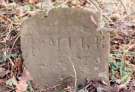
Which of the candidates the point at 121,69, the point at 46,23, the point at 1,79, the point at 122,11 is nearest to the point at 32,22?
the point at 46,23

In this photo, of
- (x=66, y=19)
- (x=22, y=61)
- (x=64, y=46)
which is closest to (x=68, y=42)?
(x=64, y=46)

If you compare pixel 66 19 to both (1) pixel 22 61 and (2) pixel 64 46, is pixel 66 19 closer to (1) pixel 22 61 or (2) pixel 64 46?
(2) pixel 64 46

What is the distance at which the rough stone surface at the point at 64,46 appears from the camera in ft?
10.5

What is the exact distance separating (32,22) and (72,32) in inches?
13.1

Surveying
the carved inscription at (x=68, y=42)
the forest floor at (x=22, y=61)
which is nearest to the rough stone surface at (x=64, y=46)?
the carved inscription at (x=68, y=42)

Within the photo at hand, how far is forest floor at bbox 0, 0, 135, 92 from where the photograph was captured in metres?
3.27

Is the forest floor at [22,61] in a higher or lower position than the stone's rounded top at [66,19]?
lower

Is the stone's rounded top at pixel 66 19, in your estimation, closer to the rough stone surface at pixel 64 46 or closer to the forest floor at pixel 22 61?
the rough stone surface at pixel 64 46

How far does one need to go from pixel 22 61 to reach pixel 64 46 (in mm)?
417

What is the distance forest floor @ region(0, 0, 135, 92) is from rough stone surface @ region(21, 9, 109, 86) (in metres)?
0.10

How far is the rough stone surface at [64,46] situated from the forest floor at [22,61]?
4.1 inches

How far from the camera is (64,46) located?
3.27 meters

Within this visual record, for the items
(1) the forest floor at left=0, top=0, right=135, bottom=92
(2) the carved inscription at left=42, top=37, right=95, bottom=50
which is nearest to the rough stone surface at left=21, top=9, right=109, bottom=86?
(2) the carved inscription at left=42, top=37, right=95, bottom=50

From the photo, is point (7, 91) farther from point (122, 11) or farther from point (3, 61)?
point (122, 11)
